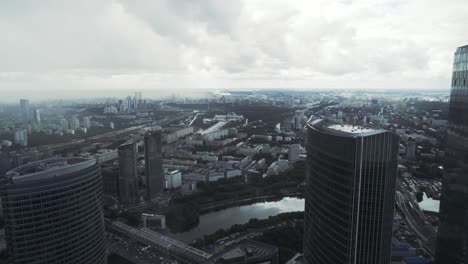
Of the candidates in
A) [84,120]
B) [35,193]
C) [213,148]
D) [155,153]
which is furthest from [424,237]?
[84,120]

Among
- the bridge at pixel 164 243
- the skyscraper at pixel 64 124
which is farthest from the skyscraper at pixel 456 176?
the skyscraper at pixel 64 124

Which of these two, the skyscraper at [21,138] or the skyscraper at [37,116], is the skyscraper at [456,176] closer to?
the skyscraper at [21,138]

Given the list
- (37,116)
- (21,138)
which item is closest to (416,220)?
(21,138)

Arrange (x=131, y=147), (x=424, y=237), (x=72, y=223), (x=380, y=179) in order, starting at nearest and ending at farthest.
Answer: (x=380, y=179) → (x=72, y=223) → (x=424, y=237) → (x=131, y=147)

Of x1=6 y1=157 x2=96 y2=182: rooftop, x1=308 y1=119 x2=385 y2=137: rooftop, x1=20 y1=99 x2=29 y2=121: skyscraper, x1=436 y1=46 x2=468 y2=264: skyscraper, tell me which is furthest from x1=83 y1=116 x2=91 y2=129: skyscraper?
x1=436 y1=46 x2=468 y2=264: skyscraper

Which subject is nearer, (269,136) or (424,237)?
(424,237)

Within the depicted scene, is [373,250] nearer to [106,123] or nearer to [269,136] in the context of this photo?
[269,136]

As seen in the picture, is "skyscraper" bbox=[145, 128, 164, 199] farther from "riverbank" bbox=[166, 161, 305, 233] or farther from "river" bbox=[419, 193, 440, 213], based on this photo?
"river" bbox=[419, 193, 440, 213]

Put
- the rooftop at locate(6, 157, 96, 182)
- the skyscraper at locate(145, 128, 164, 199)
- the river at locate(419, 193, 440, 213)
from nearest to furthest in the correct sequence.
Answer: the rooftop at locate(6, 157, 96, 182) → the river at locate(419, 193, 440, 213) → the skyscraper at locate(145, 128, 164, 199)
